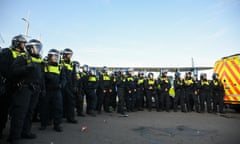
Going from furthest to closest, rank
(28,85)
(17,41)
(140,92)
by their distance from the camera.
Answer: (140,92), (17,41), (28,85)

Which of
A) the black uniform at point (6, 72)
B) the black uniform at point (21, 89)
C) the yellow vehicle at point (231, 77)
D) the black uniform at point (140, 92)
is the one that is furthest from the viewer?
the black uniform at point (140, 92)

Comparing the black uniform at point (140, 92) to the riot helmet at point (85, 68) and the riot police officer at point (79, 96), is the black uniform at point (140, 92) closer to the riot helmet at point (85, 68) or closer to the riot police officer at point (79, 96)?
the riot helmet at point (85, 68)

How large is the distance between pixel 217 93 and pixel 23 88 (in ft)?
29.4

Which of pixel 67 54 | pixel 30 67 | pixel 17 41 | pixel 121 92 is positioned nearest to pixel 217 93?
pixel 121 92

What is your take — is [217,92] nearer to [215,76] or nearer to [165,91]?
[215,76]

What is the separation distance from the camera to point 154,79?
10.4 metres

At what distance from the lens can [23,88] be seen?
3750 millimetres

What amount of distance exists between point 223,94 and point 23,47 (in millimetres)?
8981

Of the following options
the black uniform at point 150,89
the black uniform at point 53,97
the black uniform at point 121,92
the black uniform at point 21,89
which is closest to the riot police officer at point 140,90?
the black uniform at point 150,89

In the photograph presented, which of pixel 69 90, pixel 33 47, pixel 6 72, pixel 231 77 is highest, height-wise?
pixel 33 47

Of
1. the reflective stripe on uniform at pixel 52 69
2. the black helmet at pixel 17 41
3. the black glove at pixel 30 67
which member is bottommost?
the black glove at pixel 30 67

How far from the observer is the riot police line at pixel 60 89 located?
373cm

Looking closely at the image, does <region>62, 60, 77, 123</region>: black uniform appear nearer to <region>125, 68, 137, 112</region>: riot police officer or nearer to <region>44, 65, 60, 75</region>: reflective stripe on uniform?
<region>44, 65, 60, 75</region>: reflective stripe on uniform

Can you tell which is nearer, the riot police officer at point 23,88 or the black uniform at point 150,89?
the riot police officer at point 23,88
